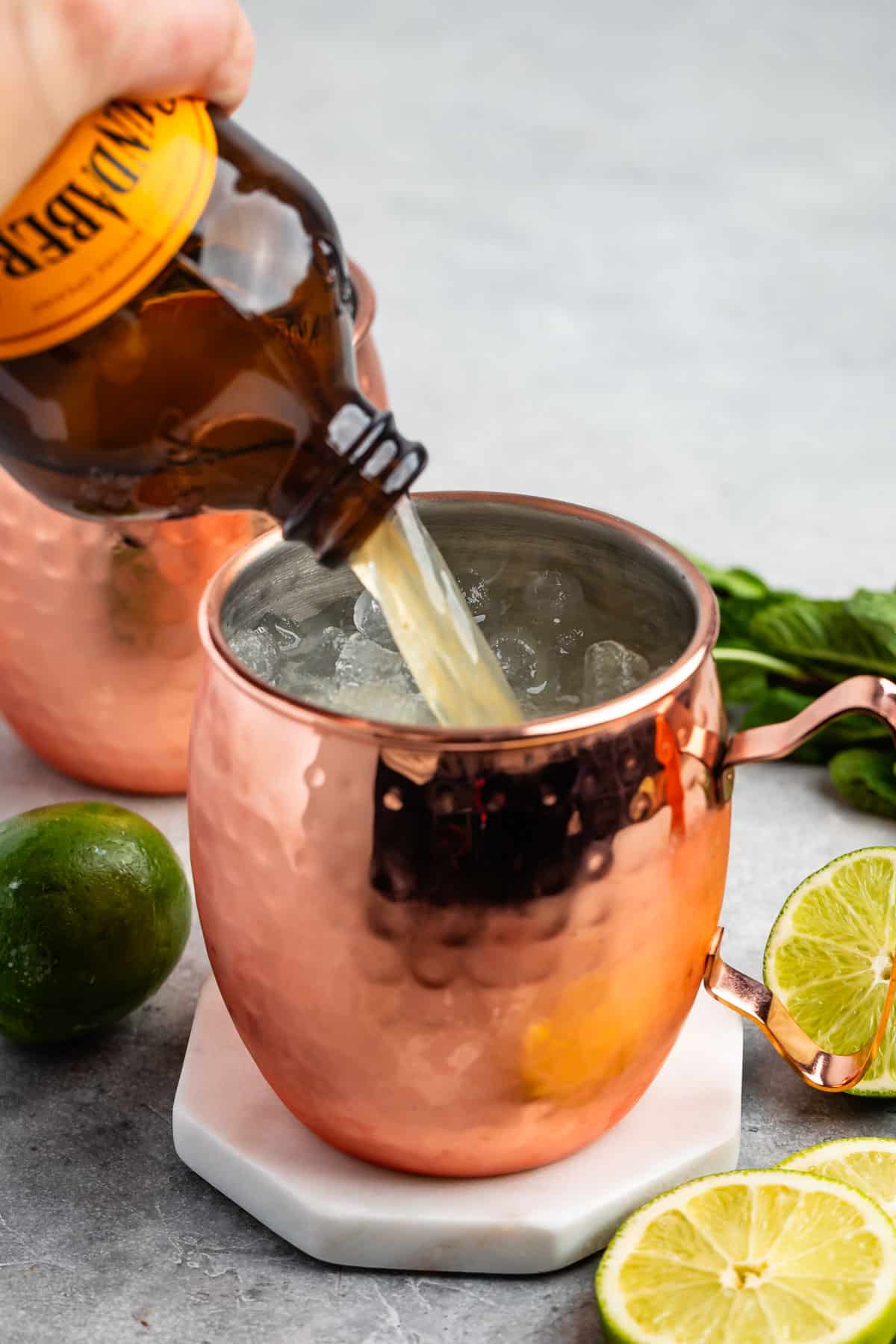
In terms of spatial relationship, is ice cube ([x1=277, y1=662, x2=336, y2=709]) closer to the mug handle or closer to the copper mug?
the copper mug

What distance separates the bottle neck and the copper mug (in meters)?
0.12

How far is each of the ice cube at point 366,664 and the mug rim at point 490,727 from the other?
0.38 ft

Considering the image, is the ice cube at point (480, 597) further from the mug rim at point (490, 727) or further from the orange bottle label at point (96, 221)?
the orange bottle label at point (96, 221)

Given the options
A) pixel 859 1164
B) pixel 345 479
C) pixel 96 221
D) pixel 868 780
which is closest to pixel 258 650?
pixel 345 479

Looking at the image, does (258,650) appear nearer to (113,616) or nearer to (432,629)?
(432,629)

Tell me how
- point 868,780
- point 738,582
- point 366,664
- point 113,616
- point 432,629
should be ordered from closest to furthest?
point 432,629
point 366,664
point 113,616
point 868,780
point 738,582

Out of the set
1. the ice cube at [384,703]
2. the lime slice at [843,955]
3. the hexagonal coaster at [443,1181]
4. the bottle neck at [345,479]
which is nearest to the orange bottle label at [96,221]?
the bottle neck at [345,479]

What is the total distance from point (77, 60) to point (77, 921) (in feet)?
2.52

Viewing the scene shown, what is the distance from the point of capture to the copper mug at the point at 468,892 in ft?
3.81

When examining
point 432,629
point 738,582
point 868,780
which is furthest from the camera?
point 738,582

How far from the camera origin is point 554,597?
147 cm

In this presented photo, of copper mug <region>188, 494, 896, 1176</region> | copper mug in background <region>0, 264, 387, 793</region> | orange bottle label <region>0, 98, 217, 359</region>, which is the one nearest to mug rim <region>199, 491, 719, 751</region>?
copper mug <region>188, 494, 896, 1176</region>

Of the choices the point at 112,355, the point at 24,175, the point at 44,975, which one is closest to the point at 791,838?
the point at 44,975

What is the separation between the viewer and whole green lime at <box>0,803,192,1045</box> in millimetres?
1490
